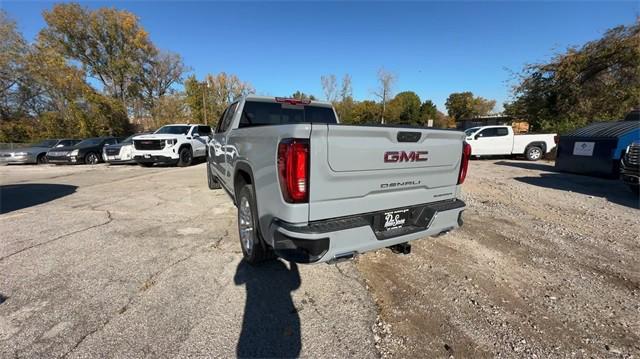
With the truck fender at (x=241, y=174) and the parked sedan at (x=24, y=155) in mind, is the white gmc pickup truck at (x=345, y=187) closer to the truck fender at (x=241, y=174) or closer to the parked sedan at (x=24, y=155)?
the truck fender at (x=241, y=174)

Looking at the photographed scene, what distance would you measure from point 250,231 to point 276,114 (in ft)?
7.51

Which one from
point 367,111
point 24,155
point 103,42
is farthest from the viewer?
point 367,111

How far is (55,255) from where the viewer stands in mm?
3592

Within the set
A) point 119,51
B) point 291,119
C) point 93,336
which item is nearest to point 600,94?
point 291,119

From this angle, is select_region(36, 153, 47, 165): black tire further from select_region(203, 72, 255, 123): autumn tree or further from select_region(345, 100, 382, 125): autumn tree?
select_region(345, 100, 382, 125): autumn tree

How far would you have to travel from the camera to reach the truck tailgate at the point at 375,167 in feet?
7.11

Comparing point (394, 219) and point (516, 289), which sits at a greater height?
point (394, 219)

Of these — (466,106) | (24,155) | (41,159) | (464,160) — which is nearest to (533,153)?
(464,160)

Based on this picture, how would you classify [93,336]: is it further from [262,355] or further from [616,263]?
[616,263]

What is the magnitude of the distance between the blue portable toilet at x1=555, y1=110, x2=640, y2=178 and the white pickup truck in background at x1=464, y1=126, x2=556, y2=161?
518 centimetres

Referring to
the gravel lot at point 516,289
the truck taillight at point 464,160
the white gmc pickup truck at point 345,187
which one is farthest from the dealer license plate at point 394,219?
the truck taillight at point 464,160

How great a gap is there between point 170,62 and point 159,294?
154 ft

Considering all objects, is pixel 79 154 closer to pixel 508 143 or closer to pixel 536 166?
pixel 536 166

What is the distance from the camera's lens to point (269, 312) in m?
2.50
